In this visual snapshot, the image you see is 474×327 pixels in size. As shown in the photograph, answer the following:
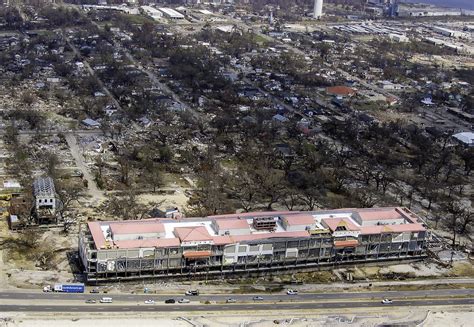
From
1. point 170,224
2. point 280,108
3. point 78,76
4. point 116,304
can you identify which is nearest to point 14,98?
point 78,76

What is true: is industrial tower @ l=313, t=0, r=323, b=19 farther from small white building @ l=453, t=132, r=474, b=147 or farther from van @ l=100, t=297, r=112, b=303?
van @ l=100, t=297, r=112, b=303

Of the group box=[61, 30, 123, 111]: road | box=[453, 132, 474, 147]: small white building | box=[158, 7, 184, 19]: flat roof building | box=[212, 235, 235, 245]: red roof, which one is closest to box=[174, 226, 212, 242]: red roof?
box=[212, 235, 235, 245]: red roof

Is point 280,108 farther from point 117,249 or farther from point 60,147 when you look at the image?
point 117,249

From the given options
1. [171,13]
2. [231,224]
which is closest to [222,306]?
[231,224]

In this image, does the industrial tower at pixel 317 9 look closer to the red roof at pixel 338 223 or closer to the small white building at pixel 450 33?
the small white building at pixel 450 33

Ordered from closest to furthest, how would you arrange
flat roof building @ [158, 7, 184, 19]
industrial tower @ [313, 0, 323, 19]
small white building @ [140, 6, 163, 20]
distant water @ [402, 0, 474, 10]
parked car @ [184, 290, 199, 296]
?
parked car @ [184, 290, 199, 296] < small white building @ [140, 6, 163, 20] < flat roof building @ [158, 7, 184, 19] < industrial tower @ [313, 0, 323, 19] < distant water @ [402, 0, 474, 10]

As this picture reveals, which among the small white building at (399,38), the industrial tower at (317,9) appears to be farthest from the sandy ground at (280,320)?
the industrial tower at (317,9)
